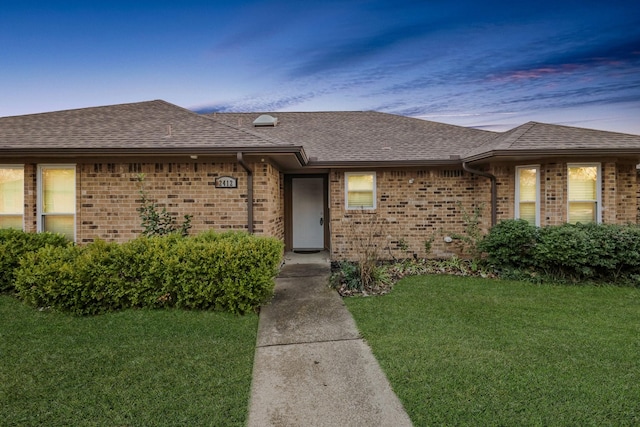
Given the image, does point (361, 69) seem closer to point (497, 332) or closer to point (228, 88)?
point (228, 88)

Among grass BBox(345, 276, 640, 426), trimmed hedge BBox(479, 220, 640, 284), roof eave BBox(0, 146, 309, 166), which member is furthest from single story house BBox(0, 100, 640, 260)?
grass BBox(345, 276, 640, 426)

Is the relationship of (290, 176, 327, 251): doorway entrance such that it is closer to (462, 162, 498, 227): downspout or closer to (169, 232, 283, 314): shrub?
(462, 162, 498, 227): downspout

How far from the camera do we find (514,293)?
634 centimetres

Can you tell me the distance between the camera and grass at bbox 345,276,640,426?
2.76 meters

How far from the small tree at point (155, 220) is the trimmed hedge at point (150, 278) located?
1755 millimetres

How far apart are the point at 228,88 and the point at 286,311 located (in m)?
10.6

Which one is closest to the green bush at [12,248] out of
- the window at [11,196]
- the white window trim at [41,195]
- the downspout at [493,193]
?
the white window trim at [41,195]

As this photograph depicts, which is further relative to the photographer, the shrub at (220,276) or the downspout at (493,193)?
the downspout at (493,193)

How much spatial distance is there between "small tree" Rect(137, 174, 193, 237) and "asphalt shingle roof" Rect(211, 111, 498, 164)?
143 inches

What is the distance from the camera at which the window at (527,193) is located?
831cm

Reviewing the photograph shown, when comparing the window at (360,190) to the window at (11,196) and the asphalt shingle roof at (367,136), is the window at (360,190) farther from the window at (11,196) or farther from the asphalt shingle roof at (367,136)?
the window at (11,196)

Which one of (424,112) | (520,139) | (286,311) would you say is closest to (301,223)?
(286,311)

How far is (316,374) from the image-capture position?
3412 millimetres

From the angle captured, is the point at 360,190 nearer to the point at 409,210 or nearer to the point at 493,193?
the point at 409,210
